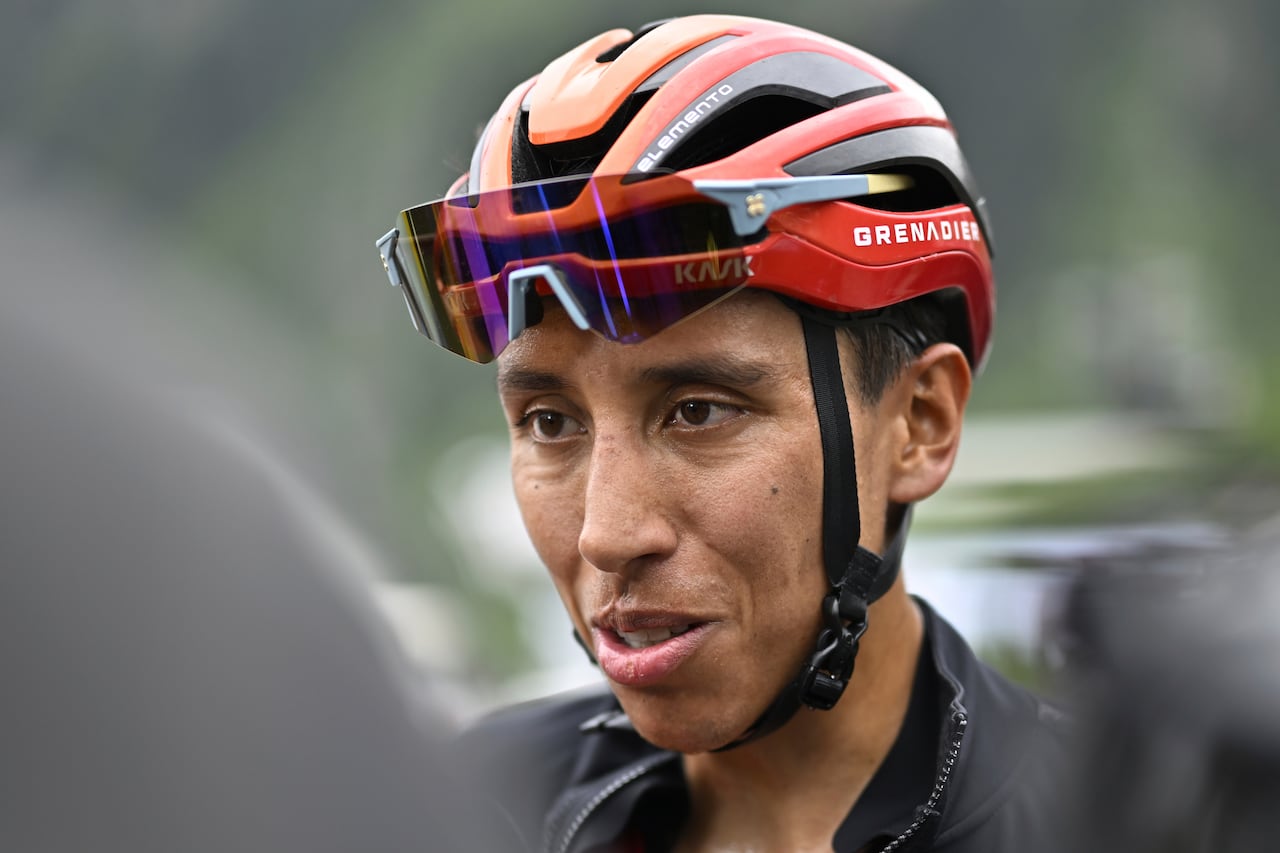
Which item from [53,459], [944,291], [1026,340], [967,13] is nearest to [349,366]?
[1026,340]

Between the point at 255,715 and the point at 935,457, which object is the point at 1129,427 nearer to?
the point at 935,457

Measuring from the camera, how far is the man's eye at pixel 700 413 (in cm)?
264

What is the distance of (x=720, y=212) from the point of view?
2498 mm

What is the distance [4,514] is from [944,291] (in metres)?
2.38

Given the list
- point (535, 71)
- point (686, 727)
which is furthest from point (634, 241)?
point (535, 71)

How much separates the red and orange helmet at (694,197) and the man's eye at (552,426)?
19 cm

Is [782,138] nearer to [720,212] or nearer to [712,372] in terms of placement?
[720,212]

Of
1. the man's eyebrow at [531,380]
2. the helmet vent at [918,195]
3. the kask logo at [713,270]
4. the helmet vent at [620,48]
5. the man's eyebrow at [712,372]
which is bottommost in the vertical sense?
the man's eyebrow at [712,372]

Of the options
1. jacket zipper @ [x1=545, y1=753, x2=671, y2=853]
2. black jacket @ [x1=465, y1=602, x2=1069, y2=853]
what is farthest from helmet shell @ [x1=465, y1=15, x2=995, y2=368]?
jacket zipper @ [x1=545, y1=753, x2=671, y2=853]

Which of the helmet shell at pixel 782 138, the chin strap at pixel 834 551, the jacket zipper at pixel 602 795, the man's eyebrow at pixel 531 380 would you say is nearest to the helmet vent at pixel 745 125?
the helmet shell at pixel 782 138

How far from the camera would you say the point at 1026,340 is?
1867 cm

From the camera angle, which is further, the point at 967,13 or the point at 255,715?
the point at 967,13

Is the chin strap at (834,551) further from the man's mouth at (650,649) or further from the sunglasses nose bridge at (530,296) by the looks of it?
the sunglasses nose bridge at (530,296)

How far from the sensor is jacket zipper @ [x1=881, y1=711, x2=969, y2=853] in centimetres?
262
